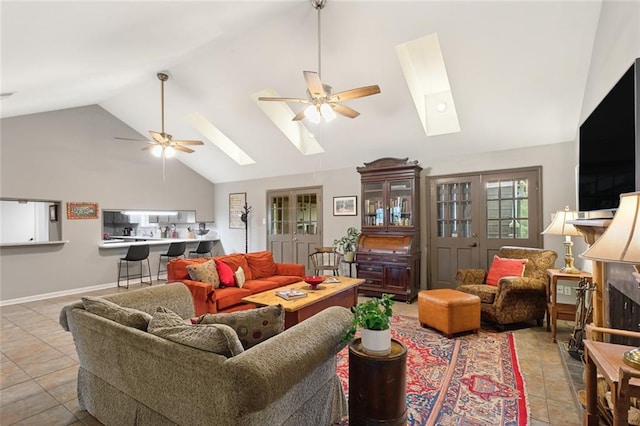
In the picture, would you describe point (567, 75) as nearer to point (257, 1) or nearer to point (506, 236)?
point (506, 236)

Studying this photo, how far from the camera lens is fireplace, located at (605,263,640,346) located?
1.83m

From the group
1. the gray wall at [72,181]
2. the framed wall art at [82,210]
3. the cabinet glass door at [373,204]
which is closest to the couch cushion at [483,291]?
the cabinet glass door at [373,204]

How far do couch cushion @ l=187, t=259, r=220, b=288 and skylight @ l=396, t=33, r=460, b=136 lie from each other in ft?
11.2

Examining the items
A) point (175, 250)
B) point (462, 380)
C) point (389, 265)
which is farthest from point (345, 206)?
point (462, 380)

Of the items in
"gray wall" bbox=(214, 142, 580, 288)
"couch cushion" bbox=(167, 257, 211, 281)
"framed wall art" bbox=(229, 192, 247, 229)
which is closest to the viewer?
"couch cushion" bbox=(167, 257, 211, 281)

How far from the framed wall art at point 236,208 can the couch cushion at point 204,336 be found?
6.15m

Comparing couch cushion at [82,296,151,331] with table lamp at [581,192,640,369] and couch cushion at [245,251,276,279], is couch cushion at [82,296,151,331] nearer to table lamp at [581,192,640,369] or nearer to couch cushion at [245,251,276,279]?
table lamp at [581,192,640,369]

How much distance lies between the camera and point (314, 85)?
9.30 ft

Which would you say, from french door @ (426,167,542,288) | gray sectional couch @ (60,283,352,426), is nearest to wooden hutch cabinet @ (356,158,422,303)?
french door @ (426,167,542,288)

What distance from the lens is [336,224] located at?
20.5 feet

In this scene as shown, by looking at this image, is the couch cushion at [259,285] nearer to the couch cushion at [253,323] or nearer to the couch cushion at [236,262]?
the couch cushion at [236,262]

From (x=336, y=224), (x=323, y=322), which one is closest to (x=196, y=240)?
(x=336, y=224)

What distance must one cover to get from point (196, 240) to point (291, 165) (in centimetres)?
288

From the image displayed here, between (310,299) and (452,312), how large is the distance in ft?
5.02
